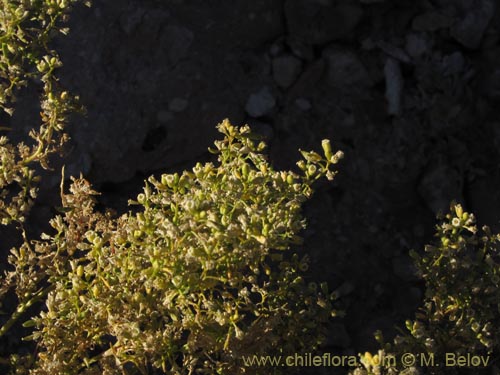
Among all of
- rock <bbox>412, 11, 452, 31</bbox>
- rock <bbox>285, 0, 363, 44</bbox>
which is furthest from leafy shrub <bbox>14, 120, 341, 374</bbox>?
rock <bbox>412, 11, 452, 31</bbox>

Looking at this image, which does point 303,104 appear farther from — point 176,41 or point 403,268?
point 403,268

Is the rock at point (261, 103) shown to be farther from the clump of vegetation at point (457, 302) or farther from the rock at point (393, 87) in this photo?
the clump of vegetation at point (457, 302)

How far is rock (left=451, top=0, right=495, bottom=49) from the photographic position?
392 centimetres

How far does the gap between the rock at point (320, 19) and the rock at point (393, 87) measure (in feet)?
0.90

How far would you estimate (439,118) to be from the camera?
3.86 meters

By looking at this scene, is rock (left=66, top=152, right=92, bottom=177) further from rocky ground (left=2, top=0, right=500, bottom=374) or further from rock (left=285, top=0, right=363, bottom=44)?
rock (left=285, top=0, right=363, bottom=44)

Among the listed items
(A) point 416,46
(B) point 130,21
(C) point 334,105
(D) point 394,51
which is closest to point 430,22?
(A) point 416,46

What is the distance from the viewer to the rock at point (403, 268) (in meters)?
3.64

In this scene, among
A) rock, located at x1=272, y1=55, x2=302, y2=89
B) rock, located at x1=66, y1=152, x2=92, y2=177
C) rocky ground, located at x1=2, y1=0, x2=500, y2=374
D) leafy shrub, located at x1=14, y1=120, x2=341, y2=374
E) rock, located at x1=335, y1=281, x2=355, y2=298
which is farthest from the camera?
rock, located at x1=272, y1=55, x2=302, y2=89

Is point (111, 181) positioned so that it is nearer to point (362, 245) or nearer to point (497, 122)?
point (362, 245)

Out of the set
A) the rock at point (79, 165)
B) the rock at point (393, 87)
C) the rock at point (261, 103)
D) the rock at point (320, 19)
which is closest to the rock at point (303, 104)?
the rock at point (261, 103)

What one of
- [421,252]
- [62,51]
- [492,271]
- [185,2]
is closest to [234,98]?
[185,2]

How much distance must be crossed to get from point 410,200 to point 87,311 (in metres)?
2.07

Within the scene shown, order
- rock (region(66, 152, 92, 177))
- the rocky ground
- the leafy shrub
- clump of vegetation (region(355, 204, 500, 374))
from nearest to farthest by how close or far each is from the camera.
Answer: the leafy shrub < clump of vegetation (region(355, 204, 500, 374)) < rock (region(66, 152, 92, 177)) < the rocky ground
